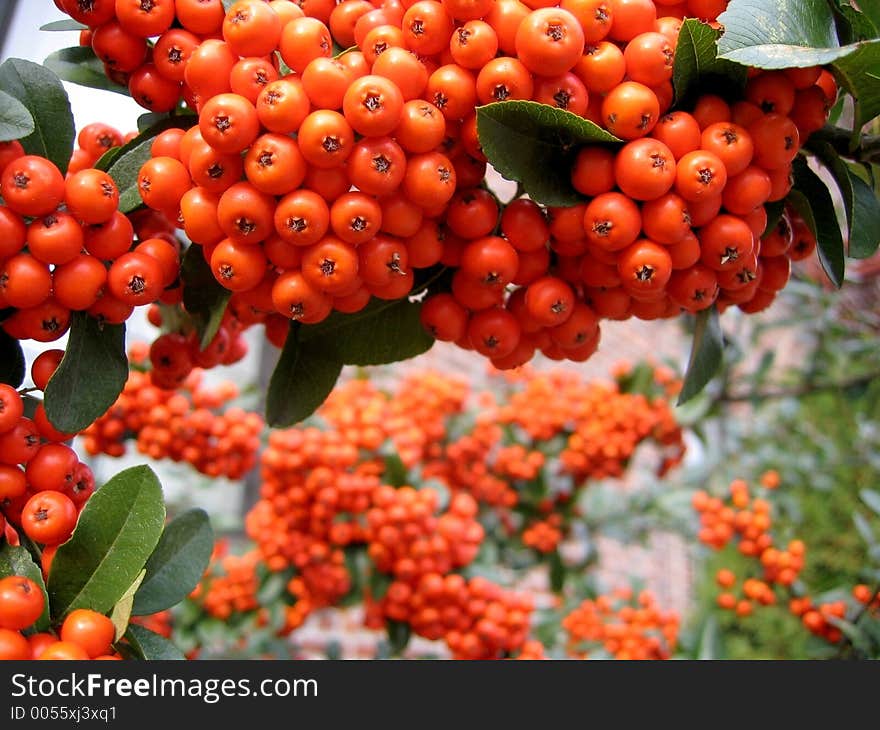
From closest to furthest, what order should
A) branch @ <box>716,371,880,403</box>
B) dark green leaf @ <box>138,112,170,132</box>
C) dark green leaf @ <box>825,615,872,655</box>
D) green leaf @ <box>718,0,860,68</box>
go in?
1. green leaf @ <box>718,0,860,68</box>
2. dark green leaf @ <box>138,112,170,132</box>
3. dark green leaf @ <box>825,615,872,655</box>
4. branch @ <box>716,371,880,403</box>

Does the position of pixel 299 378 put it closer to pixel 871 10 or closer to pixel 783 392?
pixel 871 10

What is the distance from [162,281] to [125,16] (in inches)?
12.5

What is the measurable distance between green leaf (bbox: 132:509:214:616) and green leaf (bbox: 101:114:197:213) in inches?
18.2

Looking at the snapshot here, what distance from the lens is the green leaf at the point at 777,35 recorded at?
30.1 inches

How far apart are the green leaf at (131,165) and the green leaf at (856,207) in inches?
33.7

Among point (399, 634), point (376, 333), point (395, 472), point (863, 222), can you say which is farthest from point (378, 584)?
point (863, 222)

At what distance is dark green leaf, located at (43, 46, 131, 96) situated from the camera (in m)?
1.11

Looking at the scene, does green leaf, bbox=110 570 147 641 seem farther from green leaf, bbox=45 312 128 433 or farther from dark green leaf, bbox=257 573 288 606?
dark green leaf, bbox=257 573 288 606

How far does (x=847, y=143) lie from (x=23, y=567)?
43.7 inches

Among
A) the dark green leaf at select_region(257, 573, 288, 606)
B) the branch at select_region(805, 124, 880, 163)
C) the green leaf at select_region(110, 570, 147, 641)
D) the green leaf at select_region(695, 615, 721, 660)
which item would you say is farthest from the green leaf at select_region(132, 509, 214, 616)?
the green leaf at select_region(695, 615, 721, 660)

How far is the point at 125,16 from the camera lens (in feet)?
3.05

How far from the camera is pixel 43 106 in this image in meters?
0.97
